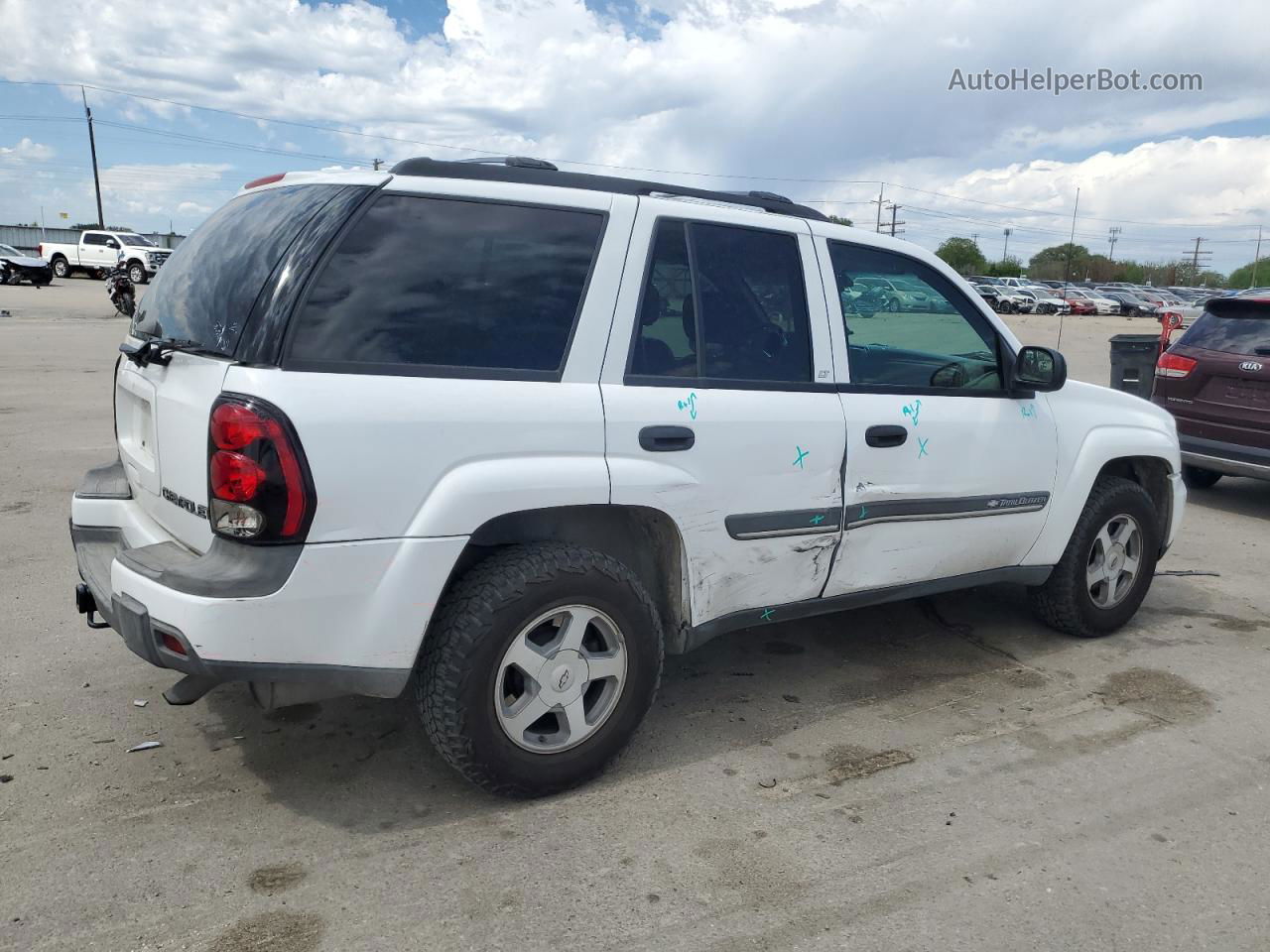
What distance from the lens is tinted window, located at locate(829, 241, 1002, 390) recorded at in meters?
3.82

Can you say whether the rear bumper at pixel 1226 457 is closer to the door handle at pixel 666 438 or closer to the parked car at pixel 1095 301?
the door handle at pixel 666 438

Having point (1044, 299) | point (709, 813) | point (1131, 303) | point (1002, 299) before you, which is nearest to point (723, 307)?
point (709, 813)

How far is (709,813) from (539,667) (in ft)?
2.34

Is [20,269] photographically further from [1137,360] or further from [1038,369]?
[1038,369]

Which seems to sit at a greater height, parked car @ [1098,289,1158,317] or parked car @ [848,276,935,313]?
parked car @ [1098,289,1158,317]

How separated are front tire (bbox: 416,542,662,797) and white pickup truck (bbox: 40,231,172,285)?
38617mm

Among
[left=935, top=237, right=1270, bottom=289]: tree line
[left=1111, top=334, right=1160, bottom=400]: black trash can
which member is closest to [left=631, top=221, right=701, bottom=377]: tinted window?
[left=1111, top=334, right=1160, bottom=400]: black trash can

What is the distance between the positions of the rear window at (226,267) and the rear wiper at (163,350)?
19 mm

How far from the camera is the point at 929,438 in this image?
3.92 metres

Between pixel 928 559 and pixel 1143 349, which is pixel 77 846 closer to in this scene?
pixel 928 559

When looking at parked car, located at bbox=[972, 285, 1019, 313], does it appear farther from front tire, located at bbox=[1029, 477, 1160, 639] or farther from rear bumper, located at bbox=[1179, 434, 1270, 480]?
front tire, located at bbox=[1029, 477, 1160, 639]

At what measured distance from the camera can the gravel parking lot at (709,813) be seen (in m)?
2.62

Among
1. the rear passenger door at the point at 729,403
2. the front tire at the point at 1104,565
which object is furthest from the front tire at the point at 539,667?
the front tire at the point at 1104,565

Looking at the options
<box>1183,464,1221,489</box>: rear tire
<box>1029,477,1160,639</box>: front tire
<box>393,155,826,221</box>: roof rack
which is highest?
<box>393,155,826,221</box>: roof rack
